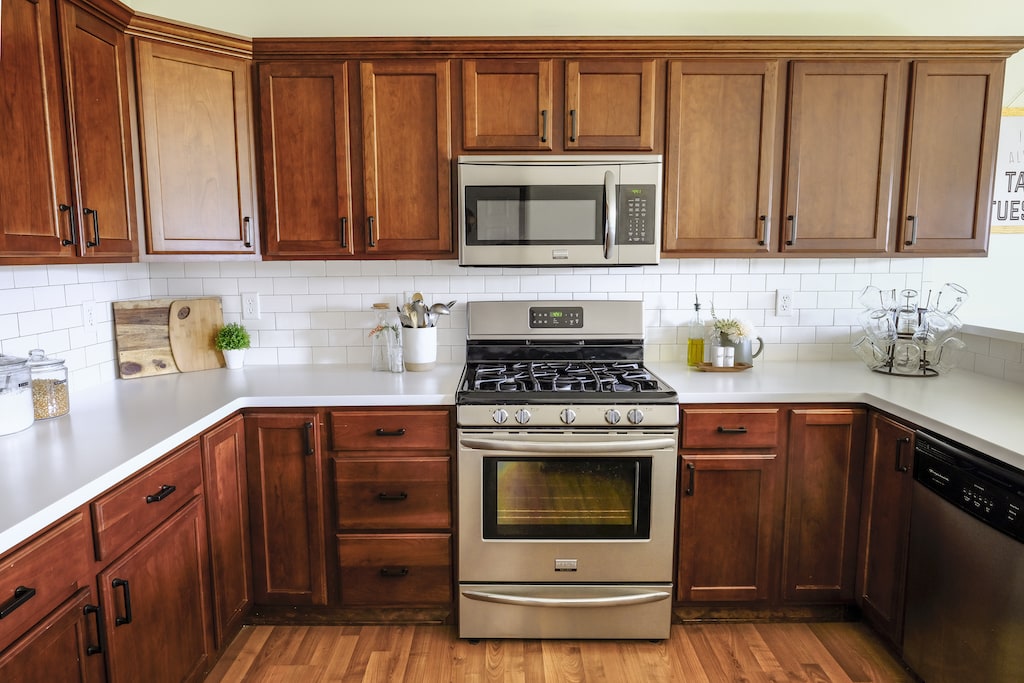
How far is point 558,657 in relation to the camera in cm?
222

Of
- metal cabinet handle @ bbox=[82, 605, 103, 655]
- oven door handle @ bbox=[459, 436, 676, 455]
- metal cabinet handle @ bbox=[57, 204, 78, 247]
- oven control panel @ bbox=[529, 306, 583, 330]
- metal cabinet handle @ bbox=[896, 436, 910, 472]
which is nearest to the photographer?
metal cabinet handle @ bbox=[82, 605, 103, 655]

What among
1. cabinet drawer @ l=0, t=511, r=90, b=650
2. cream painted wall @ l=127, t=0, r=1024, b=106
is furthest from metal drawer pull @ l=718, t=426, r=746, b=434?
cabinet drawer @ l=0, t=511, r=90, b=650

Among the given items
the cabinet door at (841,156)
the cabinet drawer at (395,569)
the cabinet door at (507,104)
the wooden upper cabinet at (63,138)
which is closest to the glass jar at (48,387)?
the wooden upper cabinet at (63,138)

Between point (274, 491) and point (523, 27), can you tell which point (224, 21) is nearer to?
point (523, 27)

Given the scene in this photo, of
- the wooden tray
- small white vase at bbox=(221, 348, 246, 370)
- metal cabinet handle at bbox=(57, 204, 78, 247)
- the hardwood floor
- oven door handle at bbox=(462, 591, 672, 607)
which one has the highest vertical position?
metal cabinet handle at bbox=(57, 204, 78, 247)

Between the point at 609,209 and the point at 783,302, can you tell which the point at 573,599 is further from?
the point at 783,302

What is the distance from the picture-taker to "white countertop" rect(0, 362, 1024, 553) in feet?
4.66

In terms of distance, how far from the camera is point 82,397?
222 cm

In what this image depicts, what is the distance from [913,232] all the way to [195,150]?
2.79 meters

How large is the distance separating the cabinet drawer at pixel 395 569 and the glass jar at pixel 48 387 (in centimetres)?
101

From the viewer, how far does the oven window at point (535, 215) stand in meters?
2.38

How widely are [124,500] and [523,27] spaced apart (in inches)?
91.3

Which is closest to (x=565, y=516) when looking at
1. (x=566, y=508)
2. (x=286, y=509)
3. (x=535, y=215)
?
(x=566, y=508)

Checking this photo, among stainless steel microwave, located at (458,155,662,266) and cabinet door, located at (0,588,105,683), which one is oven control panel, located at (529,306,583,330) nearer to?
stainless steel microwave, located at (458,155,662,266)
